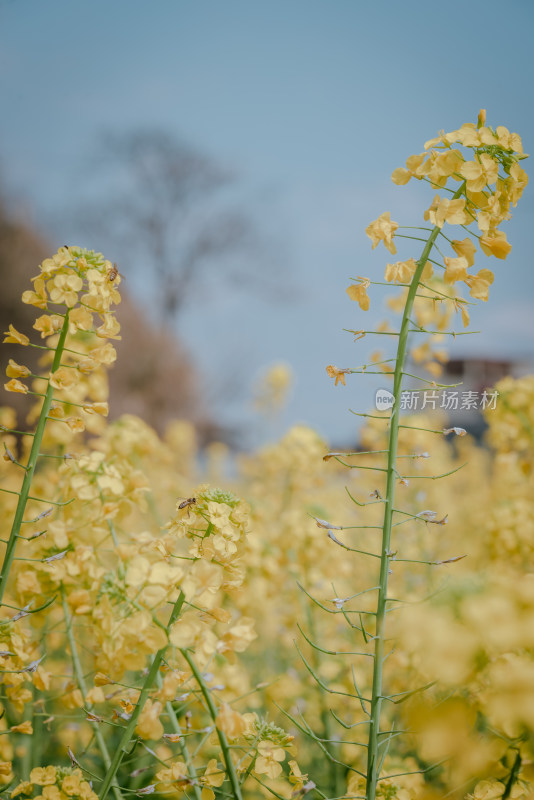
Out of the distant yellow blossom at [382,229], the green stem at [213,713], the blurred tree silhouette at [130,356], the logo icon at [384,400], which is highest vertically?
the blurred tree silhouette at [130,356]

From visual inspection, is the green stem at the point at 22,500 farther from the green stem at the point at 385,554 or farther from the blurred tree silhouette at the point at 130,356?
the blurred tree silhouette at the point at 130,356

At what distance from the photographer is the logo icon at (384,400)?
0.62 meters

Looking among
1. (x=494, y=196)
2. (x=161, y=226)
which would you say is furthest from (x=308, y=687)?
(x=161, y=226)

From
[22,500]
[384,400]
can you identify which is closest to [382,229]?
[384,400]

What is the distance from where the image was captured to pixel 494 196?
0.60 meters

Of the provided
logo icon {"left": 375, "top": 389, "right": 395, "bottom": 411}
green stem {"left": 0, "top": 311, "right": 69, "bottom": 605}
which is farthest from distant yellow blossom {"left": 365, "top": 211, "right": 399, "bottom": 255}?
green stem {"left": 0, "top": 311, "right": 69, "bottom": 605}

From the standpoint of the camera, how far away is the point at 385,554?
571mm

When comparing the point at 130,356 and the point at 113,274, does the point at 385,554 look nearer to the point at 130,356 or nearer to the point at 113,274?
the point at 113,274

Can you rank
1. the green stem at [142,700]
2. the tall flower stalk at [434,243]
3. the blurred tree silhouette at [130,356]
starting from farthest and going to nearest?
the blurred tree silhouette at [130,356]
the tall flower stalk at [434,243]
the green stem at [142,700]

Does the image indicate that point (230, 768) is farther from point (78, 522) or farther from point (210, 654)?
point (78, 522)

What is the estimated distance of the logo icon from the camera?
62 centimetres

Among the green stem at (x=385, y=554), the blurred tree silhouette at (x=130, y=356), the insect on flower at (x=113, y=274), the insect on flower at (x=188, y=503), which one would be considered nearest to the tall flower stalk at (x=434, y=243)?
the green stem at (x=385, y=554)

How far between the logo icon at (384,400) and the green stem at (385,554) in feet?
0.07

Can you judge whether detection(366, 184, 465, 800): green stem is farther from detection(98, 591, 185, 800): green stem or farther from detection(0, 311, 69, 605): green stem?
detection(0, 311, 69, 605): green stem
